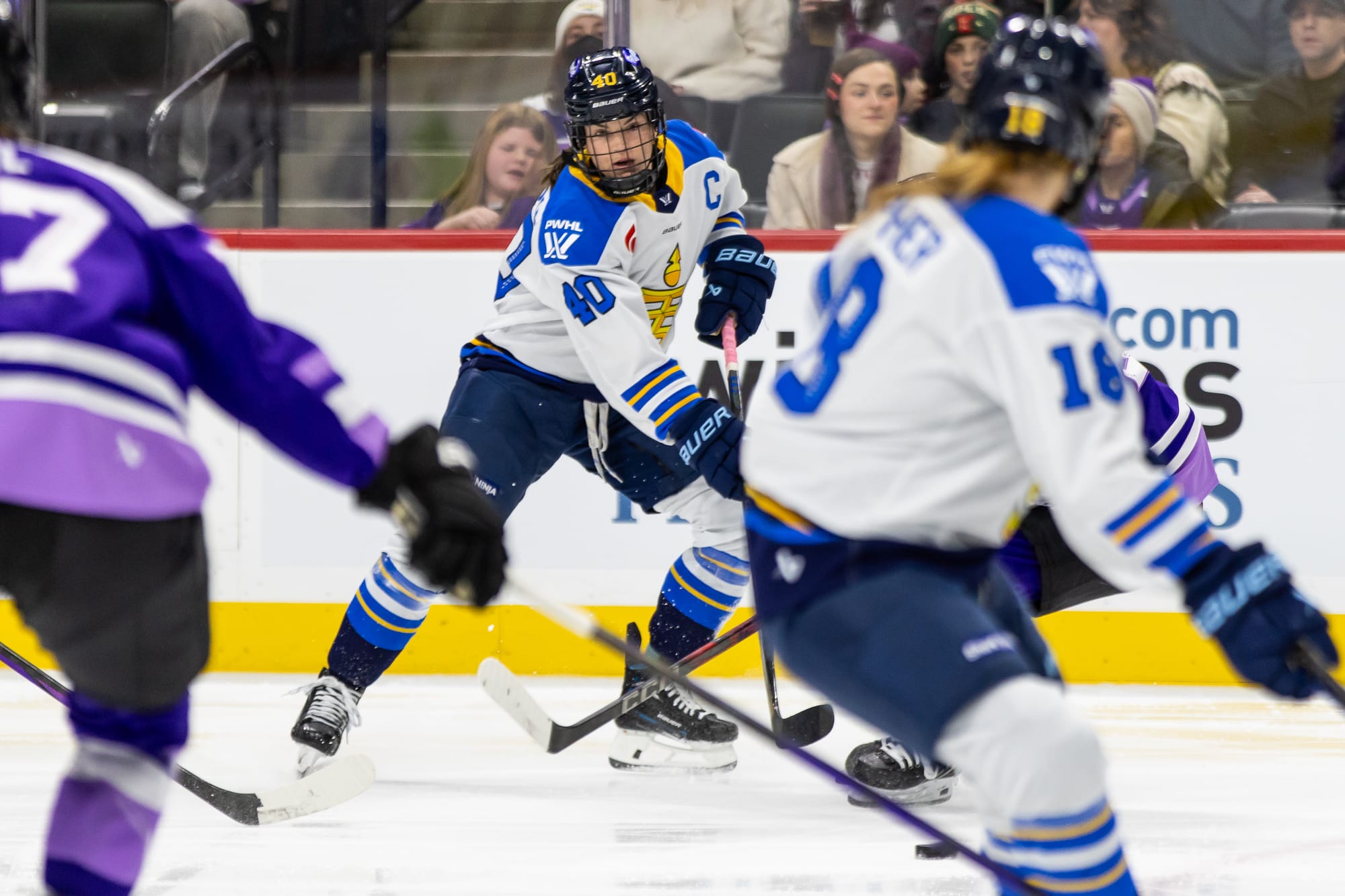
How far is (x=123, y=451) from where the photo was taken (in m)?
1.29

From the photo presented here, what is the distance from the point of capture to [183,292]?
1353mm

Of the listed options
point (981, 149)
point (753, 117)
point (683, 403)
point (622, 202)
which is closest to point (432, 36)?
point (753, 117)

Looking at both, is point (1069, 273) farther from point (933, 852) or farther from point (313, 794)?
point (313, 794)


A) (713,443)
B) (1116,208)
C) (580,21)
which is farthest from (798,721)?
(580,21)

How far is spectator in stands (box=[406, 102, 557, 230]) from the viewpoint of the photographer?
3.78m

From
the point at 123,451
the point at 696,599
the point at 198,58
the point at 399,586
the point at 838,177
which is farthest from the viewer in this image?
the point at 198,58

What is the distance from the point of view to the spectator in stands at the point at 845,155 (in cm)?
374

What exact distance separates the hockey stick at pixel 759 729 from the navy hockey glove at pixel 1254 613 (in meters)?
0.27

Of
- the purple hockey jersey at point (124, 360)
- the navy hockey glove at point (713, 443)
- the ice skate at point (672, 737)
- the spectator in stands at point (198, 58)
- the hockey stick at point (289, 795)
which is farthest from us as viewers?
the spectator in stands at point (198, 58)

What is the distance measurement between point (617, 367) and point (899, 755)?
0.77 meters

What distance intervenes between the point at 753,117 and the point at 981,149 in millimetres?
2354

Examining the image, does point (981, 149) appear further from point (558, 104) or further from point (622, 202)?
point (558, 104)

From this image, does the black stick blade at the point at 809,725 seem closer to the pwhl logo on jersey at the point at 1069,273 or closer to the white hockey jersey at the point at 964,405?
the white hockey jersey at the point at 964,405

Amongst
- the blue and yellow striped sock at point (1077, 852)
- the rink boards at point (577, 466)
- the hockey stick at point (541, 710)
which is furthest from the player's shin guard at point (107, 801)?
the rink boards at point (577, 466)
